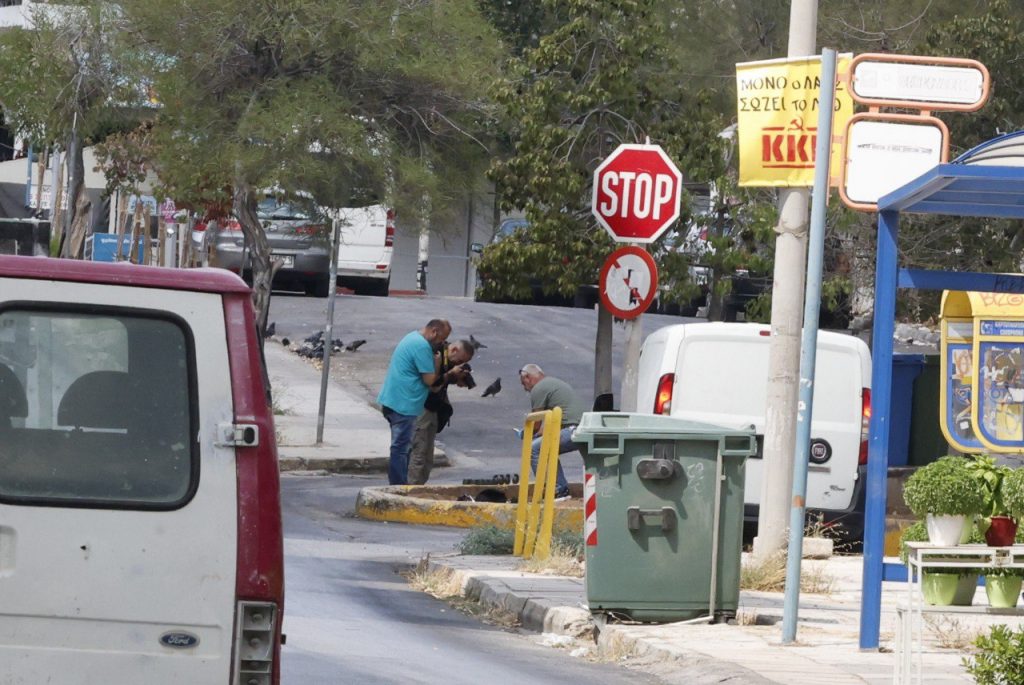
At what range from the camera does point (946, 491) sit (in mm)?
7484

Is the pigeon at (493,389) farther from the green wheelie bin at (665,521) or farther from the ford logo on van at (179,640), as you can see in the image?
the ford logo on van at (179,640)

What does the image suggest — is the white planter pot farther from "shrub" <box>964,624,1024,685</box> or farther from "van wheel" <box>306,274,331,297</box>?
"van wheel" <box>306,274,331,297</box>

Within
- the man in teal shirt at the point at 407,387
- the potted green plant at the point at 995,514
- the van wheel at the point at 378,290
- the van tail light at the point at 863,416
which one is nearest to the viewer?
the potted green plant at the point at 995,514

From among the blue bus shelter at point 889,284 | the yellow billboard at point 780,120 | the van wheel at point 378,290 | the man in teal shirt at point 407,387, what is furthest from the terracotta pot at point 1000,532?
the van wheel at point 378,290

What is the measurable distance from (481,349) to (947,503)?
2097 centimetres

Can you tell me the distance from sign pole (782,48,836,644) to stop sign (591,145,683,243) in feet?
13.4

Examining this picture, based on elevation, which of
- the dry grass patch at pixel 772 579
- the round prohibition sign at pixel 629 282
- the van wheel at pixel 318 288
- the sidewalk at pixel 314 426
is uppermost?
the van wheel at pixel 318 288

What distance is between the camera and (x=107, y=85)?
2058cm

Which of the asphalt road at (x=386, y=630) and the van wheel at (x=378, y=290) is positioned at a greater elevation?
the van wheel at (x=378, y=290)

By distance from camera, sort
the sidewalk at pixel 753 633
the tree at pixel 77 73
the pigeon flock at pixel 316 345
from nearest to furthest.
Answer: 1. the sidewalk at pixel 753 633
2. the tree at pixel 77 73
3. the pigeon flock at pixel 316 345

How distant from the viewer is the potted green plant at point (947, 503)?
745 centimetres

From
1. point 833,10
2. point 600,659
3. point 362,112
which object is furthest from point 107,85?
point 600,659

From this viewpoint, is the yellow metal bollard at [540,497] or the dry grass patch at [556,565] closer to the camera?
the dry grass patch at [556,565]

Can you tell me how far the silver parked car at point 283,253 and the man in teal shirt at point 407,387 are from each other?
10285 mm
